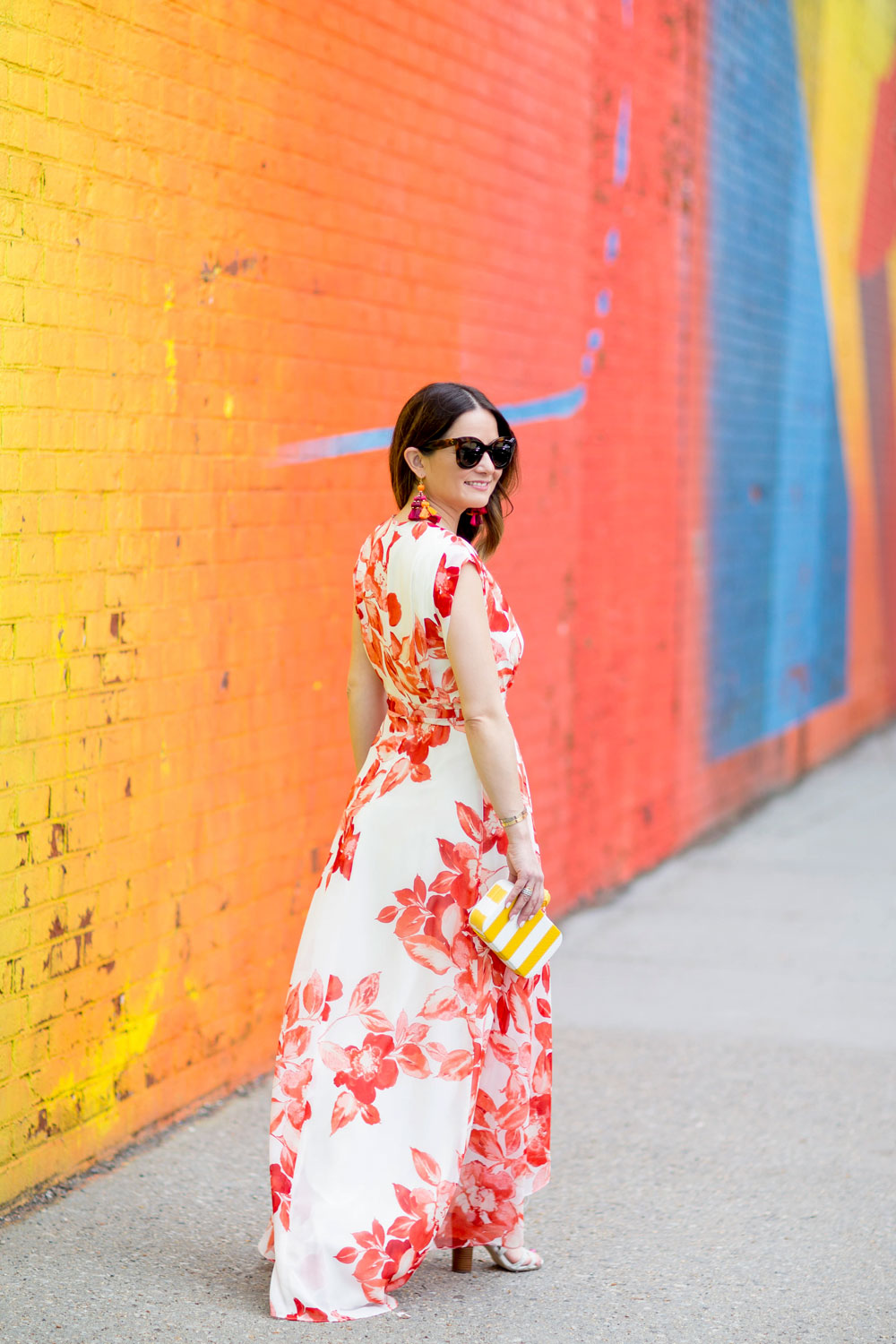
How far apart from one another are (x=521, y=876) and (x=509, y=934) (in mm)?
113

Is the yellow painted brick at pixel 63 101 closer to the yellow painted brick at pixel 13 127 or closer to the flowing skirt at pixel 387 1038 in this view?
the yellow painted brick at pixel 13 127

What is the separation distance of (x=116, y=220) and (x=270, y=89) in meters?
0.85

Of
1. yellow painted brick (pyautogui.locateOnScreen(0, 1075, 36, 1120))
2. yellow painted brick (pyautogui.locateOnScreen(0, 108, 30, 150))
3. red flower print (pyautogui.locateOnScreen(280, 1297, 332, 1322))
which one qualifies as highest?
yellow painted brick (pyautogui.locateOnScreen(0, 108, 30, 150))

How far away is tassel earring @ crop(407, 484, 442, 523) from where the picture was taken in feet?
11.2

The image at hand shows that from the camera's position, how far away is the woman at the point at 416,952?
3.31 metres

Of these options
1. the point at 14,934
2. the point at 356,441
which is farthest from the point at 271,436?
the point at 14,934

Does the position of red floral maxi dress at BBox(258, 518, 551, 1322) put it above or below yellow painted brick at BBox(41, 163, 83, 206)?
below

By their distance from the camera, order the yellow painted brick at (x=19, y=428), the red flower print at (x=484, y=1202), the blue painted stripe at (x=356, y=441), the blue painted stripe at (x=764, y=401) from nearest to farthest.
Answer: the red flower print at (x=484, y=1202) < the yellow painted brick at (x=19, y=428) < the blue painted stripe at (x=356, y=441) < the blue painted stripe at (x=764, y=401)

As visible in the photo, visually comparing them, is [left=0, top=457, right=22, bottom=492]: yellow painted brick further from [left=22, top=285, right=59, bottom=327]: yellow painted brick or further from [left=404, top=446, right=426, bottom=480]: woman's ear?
[left=404, top=446, right=426, bottom=480]: woman's ear

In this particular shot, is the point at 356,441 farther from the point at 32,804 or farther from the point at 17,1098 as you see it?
the point at 17,1098

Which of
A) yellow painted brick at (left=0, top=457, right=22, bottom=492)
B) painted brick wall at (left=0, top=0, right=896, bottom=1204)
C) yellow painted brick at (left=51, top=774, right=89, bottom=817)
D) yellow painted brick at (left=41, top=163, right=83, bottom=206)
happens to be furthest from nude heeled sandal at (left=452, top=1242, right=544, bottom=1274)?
yellow painted brick at (left=41, top=163, right=83, bottom=206)

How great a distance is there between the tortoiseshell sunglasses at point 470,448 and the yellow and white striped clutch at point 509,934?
831 mm

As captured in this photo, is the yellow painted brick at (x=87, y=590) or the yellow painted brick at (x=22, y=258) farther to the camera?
the yellow painted brick at (x=87, y=590)

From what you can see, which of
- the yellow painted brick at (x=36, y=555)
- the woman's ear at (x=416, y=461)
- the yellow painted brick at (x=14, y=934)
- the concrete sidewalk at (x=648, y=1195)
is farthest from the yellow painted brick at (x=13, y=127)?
the concrete sidewalk at (x=648, y=1195)
